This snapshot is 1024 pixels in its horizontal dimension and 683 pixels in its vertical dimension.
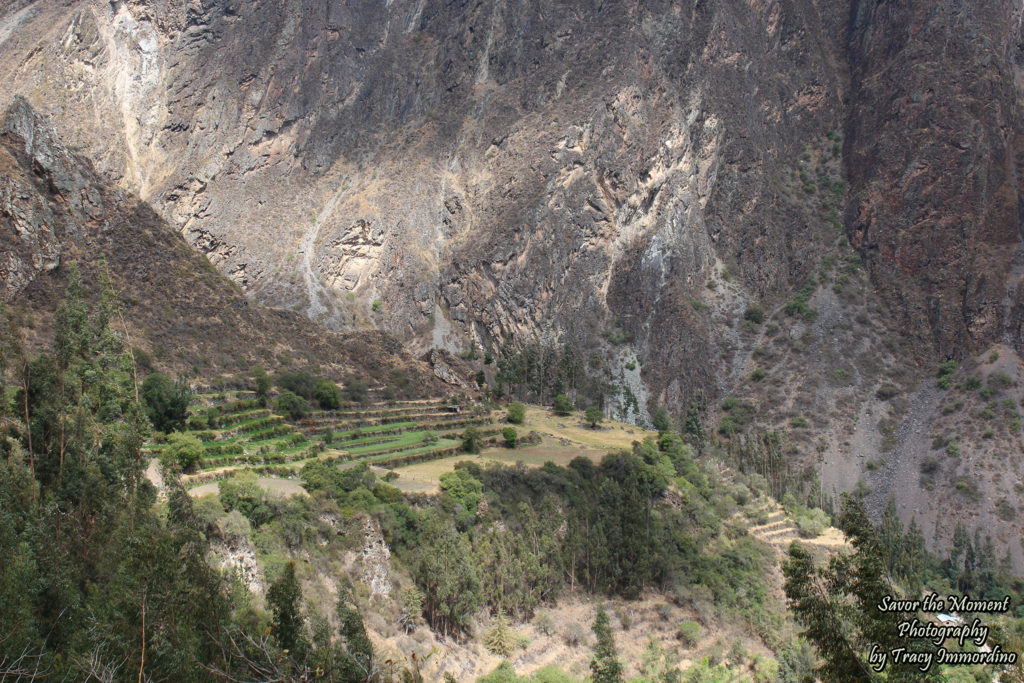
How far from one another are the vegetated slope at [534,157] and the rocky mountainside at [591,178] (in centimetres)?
34

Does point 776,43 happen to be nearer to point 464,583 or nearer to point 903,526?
point 903,526

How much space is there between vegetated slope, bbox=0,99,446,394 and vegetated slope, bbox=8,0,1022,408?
2454cm

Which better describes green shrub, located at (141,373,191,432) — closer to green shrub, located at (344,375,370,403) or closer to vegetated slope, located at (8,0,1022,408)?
green shrub, located at (344,375,370,403)

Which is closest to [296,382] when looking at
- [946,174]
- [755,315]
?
[755,315]

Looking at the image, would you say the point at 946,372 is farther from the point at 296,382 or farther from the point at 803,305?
the point at 296,382

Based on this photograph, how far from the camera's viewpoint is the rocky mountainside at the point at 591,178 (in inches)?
3627

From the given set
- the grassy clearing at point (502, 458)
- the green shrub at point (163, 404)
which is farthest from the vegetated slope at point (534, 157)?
the green shrub at point (163, 404)

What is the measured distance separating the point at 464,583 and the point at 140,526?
15249 millimetres

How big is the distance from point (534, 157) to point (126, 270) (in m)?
55.9

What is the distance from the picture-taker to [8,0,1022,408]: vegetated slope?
93.8 meters

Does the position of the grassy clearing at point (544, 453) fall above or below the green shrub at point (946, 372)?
below

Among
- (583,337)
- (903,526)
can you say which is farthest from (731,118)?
(903,526)

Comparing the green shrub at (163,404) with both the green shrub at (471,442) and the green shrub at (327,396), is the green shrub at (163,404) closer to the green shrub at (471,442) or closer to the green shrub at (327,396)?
the green shrub at (327,396)

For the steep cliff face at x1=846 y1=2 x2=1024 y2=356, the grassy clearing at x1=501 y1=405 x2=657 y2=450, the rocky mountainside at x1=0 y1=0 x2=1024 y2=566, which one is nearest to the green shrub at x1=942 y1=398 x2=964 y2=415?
the rocky mountainside at x1=0 y1=0 x2=1024 y2=566
